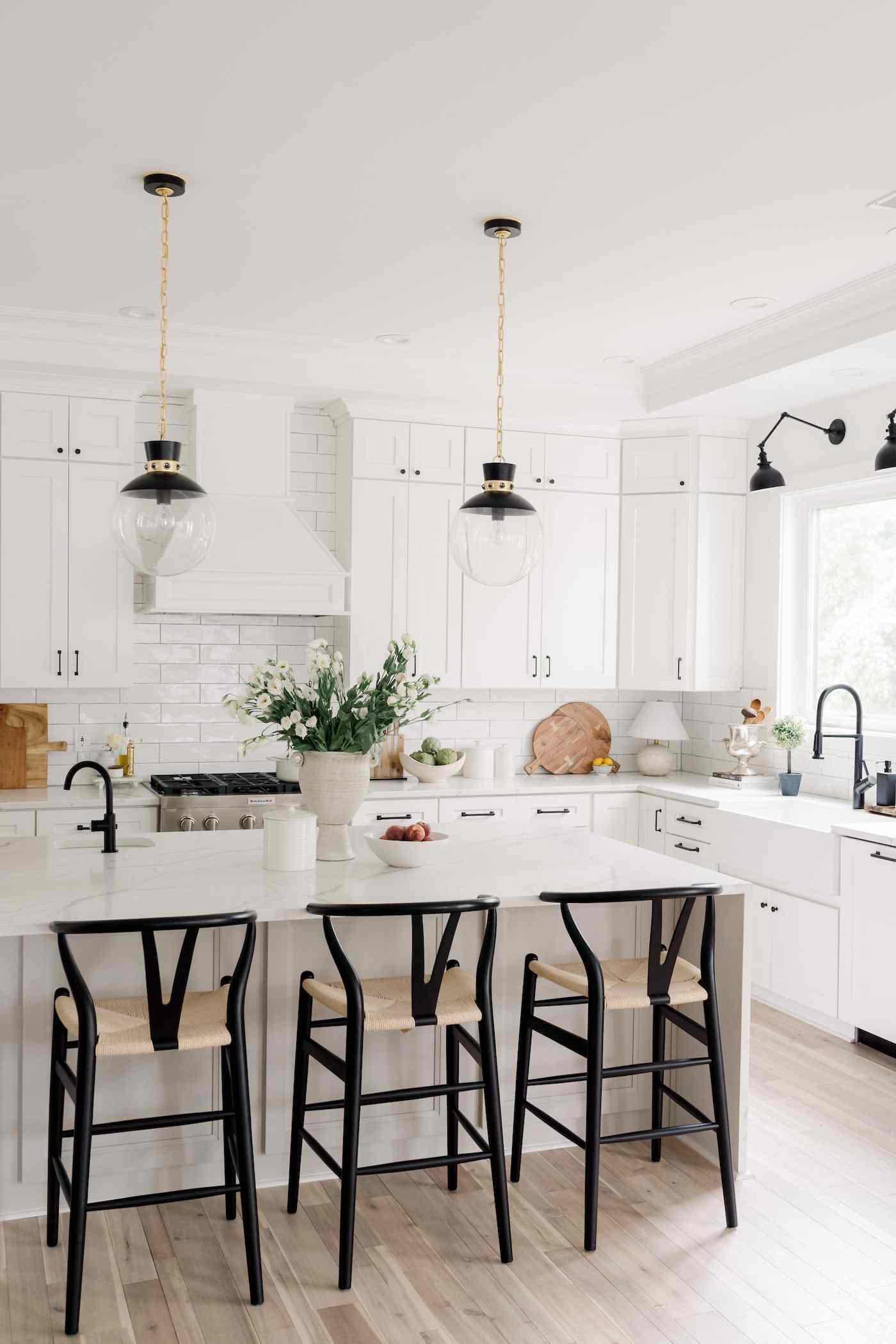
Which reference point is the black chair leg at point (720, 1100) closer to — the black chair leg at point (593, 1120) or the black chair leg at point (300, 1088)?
the black chair leg at point (593, 1120)

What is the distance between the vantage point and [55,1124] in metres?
2.85

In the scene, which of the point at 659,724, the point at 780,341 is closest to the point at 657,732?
the point at 659,724

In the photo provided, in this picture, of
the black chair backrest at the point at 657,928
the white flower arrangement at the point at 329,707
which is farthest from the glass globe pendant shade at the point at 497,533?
the black chair backrest at the point at 657,928

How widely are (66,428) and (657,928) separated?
3.48 m

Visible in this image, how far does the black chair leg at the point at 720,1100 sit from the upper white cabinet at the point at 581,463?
3224 millimetres

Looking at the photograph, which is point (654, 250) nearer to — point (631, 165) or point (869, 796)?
point (631, 165)

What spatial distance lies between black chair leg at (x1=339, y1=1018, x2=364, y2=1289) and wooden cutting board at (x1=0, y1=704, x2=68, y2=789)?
3001mm

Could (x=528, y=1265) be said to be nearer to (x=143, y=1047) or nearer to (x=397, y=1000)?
(x=397, y=1000)

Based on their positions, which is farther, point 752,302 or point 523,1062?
point 752,302

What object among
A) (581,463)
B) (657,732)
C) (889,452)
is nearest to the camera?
(889,452)

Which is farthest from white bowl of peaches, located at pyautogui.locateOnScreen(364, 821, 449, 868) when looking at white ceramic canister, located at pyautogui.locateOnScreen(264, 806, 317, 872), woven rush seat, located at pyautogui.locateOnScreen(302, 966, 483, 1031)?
woven rush seat, located at pyautogui.locateOnScreen(302, 966, 483, 1031)

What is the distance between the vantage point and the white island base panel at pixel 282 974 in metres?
2.99

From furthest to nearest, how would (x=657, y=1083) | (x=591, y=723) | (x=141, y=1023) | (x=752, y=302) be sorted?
(x=591, y=723) → (x=752, y=302) → (x=657, y=1083) → (x=141, y=1023)

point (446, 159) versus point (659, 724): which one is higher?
point (446, 159)
